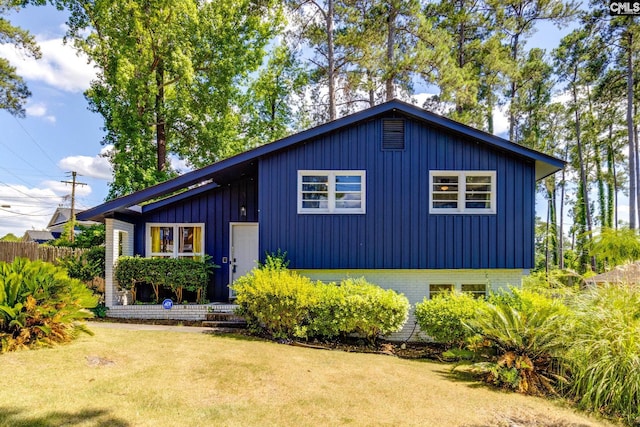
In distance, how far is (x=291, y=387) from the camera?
4645mm

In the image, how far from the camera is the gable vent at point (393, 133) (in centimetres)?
916

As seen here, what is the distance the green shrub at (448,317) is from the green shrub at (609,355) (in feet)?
6.47

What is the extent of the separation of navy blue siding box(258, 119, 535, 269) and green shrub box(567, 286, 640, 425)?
135 inches

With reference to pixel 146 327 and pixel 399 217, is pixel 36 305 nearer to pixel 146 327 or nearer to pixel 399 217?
pixel 146 327

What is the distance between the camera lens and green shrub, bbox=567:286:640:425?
455 cm

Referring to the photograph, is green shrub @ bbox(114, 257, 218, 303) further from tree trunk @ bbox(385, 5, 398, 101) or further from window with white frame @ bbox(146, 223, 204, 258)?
tree trunk @ bbox(385, 5, 398, 101)

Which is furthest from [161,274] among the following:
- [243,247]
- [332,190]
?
[332,190]

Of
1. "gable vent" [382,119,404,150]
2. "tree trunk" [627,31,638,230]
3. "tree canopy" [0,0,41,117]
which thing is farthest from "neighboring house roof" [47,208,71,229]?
"tree trunk" [627,31,638,230]

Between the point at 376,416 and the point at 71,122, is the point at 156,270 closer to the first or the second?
the point at 376,416

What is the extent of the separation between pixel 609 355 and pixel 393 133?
625cm

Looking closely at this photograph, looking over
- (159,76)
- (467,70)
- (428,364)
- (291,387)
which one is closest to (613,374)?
(428,364)

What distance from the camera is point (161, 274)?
9391 millimetres

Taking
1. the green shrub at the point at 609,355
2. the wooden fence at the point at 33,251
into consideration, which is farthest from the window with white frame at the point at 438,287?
the wooden fence at the point at 33,251

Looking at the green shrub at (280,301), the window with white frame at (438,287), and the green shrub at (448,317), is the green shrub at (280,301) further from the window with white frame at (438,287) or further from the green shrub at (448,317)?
the window with white frame at (438,287)
